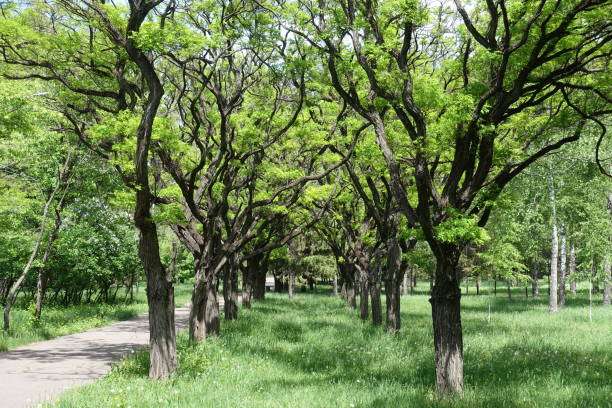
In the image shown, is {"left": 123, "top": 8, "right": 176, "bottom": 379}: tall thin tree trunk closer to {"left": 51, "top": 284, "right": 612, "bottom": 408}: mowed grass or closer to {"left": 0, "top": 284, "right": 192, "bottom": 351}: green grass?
{"left": 51, "top": 284, "right": 612, "bottom": 408}: mowed grass

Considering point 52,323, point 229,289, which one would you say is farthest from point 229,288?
point 52,323

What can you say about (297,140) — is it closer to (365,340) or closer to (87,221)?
(365,340)

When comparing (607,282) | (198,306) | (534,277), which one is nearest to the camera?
(198,306)

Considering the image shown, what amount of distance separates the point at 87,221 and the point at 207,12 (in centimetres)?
1266

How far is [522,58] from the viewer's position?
24.2ft

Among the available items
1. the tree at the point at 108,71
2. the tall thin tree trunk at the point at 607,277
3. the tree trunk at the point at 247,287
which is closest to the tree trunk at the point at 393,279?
the tree at the point at 108,71

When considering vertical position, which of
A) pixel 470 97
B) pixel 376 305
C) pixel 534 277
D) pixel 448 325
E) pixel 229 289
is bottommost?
pixel 534 277

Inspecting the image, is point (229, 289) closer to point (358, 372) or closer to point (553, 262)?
point (358, 372)

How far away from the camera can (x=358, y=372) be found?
939 cm

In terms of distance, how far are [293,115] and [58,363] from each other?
880cm

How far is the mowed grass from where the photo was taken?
281 inches

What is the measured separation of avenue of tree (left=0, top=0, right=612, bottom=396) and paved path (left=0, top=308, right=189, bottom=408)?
6.74 ft

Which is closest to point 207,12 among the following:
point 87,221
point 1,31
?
point 1,31

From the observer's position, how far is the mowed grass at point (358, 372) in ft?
23.4
